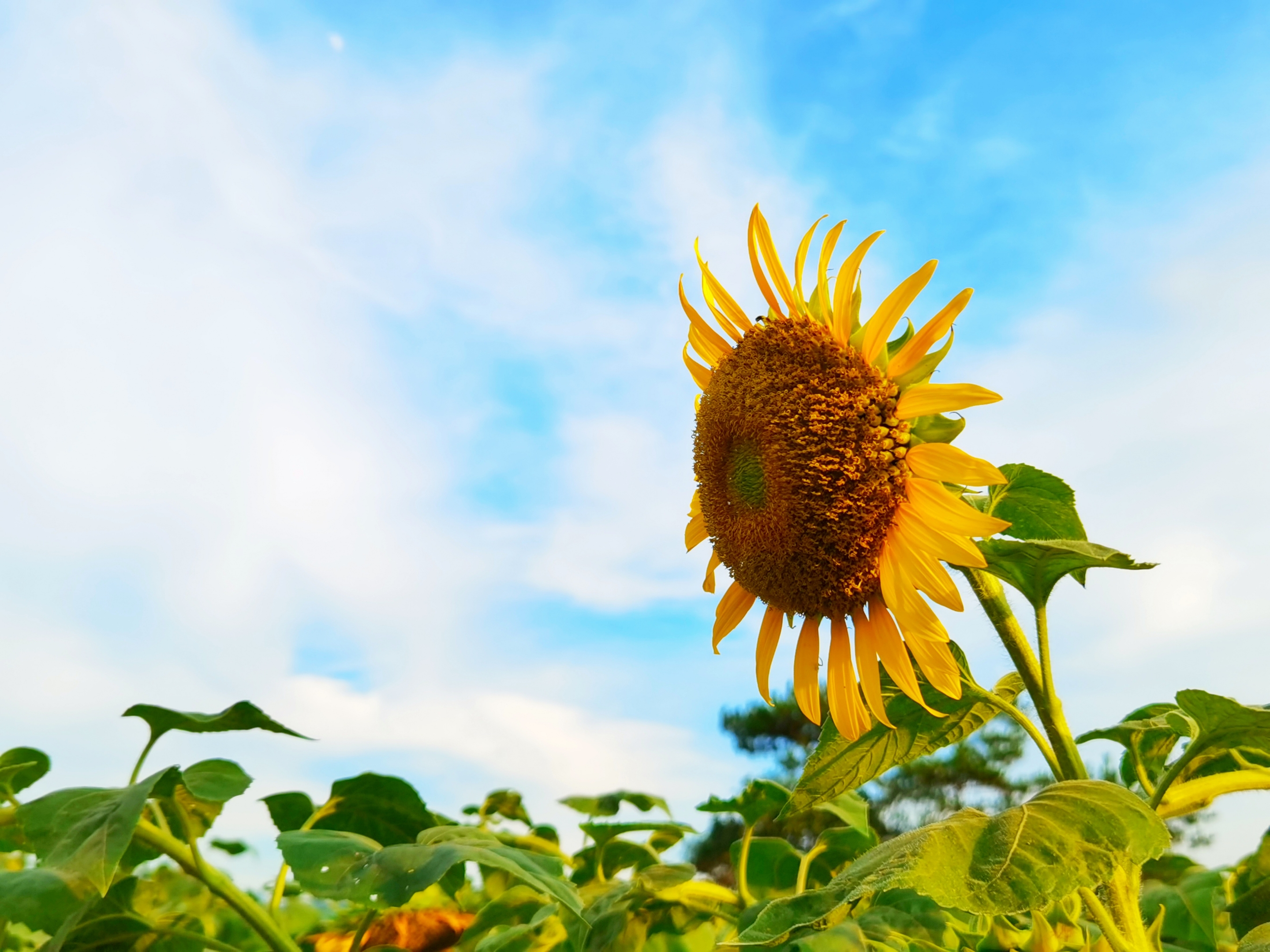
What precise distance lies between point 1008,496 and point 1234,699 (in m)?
0.47

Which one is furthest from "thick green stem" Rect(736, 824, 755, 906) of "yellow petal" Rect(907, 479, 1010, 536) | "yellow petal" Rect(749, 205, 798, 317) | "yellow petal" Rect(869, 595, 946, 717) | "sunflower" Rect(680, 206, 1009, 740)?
"yellow petal" Rect(749, 205, 798, 317)

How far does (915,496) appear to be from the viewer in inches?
74.2

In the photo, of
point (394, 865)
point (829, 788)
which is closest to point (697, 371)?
point (829, 788)

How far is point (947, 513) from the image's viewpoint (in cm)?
181

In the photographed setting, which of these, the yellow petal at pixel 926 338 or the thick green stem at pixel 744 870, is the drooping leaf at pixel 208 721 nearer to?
the thick green stem at pixel 744 870

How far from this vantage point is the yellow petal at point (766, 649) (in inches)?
87.4

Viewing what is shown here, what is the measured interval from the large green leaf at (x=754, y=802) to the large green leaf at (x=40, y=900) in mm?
1111

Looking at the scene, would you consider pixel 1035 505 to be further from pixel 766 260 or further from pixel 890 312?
pixel 766 260

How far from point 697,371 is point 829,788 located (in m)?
0.94

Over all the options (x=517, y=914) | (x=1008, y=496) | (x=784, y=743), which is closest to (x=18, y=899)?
(x=517, y=914)

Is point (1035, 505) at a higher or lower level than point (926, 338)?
lower

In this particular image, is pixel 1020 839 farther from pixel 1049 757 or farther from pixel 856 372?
pixel 856 372

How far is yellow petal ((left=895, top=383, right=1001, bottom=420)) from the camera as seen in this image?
1.79 metres

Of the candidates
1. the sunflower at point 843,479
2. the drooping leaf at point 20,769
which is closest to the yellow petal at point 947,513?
the sunflower at point 843,479
